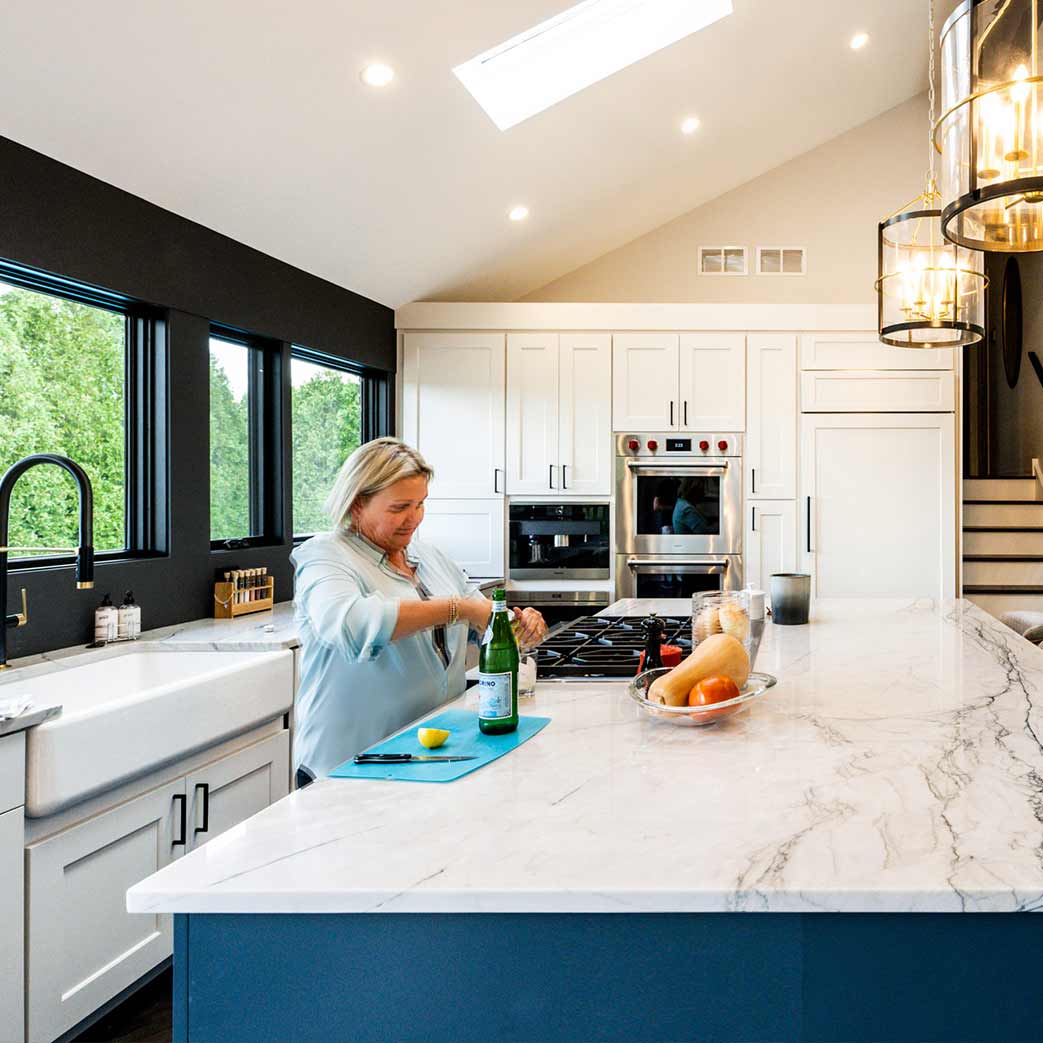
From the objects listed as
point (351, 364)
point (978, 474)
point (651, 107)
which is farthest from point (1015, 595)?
point (351, 364)

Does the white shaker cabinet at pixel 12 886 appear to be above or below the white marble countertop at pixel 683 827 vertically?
below

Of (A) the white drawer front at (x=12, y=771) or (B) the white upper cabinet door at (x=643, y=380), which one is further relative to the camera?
A: (B) the white upper cabinet door at (x=643, y=380)

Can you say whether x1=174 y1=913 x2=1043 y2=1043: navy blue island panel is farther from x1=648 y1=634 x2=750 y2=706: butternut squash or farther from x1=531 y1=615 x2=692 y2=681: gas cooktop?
x1=531 y1=615 x2=692 y2=681: gas cooktop

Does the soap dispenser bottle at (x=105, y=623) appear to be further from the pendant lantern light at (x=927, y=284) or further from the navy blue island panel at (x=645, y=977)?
the pendant lantern light at (x=927, y=284)

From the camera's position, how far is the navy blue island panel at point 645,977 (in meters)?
0.88

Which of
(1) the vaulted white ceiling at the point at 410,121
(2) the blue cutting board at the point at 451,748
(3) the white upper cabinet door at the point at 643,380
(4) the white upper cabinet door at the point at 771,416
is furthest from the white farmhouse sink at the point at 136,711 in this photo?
(4) the white upper cabinet door at the point at 771,416

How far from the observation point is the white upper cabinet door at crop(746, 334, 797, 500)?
15.4 ft

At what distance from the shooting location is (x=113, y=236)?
9.20ft

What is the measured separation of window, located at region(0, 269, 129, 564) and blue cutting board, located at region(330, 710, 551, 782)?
1.54 metres

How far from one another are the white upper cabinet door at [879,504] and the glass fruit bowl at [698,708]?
3.29 m

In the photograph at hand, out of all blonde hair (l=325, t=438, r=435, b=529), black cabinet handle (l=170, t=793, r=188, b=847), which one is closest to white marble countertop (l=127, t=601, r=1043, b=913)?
blonde hair (l=325, t=438, r=435, b=529)

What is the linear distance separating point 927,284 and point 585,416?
2416mm

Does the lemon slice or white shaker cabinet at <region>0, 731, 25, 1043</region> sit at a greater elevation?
the lemon slice

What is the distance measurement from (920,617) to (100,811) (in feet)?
7.80
